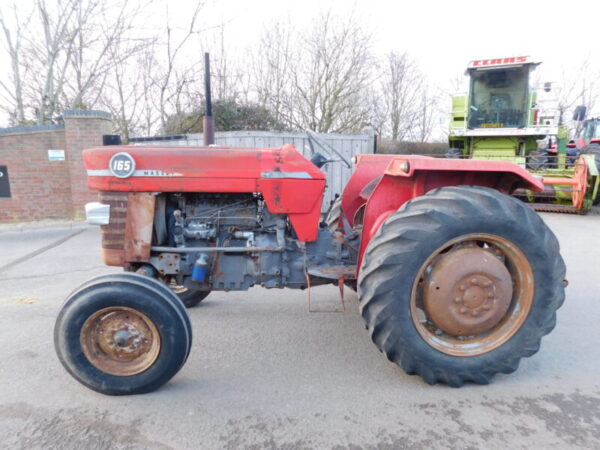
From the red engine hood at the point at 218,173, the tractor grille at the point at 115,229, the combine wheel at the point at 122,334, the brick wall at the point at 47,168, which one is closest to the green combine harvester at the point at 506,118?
the red engine hood at the point at 218,173

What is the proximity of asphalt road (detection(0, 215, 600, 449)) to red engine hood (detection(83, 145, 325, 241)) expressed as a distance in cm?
107

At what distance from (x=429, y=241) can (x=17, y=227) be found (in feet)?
26.7

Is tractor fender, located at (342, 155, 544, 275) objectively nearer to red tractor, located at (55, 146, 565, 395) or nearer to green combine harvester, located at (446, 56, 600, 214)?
red tractor, located at (55, 146, 565, 395)

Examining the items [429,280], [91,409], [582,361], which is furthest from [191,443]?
[582,361]

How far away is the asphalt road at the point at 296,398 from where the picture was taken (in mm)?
1897

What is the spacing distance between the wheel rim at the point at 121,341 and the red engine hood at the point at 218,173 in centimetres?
82

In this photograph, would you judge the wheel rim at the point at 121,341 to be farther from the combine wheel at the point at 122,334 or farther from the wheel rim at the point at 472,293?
the wheel rim at the point at 472,293

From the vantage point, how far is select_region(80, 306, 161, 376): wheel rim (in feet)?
7.08

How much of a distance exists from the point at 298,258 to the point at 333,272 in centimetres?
28

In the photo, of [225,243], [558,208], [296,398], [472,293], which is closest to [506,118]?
[558,208]

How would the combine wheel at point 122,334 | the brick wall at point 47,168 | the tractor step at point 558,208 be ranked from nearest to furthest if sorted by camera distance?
the combine wheel at point 122,334 → the brick wall at point 47,168 → the tractor step at point 558,208

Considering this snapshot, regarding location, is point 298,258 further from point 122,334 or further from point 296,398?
point 122,334

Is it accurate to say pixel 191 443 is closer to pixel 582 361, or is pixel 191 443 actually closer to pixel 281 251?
pixel 281 251

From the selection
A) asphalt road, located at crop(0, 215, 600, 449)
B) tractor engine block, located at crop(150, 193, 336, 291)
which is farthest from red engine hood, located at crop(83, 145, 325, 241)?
asphalt road, located at crop(0, 215, 600, 449)
